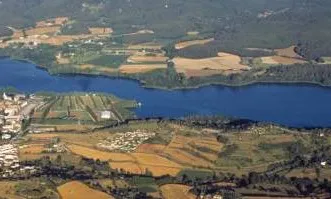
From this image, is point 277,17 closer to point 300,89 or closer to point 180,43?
point 180,43

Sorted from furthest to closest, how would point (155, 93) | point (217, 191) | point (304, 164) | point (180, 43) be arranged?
1. point (180, 43)
2. point (155, 93)
3. point (304, 164)
4. point (217, 191)

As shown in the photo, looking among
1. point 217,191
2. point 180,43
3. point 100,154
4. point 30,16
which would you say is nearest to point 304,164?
point 217,191

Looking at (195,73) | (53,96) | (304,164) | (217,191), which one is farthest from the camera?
(195,73)

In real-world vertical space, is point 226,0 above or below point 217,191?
above

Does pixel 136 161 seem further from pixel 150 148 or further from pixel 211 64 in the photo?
pixel 211 64

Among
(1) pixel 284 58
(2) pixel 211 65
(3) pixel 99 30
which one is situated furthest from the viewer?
(3) pixel 99 30

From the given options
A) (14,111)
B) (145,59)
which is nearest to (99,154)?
Answer: (14,111)
